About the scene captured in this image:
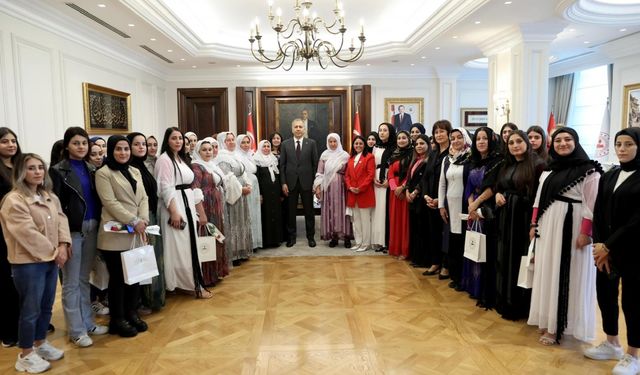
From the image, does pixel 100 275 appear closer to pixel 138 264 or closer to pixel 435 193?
pixel 138 264

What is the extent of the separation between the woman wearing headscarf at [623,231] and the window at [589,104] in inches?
290

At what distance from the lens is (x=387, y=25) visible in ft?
24.2

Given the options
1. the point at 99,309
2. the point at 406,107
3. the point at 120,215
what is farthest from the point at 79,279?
the point at 406,107

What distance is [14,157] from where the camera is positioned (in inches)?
119

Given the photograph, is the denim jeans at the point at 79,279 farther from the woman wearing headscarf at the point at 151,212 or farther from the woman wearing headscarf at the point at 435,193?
the woman wearing headscarf at the point at 435,193

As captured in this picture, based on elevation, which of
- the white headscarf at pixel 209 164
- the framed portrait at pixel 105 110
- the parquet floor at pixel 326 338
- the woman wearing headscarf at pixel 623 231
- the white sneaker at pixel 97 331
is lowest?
the parquet floor at pixel 326 338

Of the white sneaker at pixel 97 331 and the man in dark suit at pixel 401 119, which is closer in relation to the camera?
the white sneaker at pixel 97 331

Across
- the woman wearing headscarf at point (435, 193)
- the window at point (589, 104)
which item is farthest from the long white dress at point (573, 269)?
the window at point (589, 104)

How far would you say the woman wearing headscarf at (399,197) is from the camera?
5379mm

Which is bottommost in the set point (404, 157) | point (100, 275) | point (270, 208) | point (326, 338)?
point (326, 338)

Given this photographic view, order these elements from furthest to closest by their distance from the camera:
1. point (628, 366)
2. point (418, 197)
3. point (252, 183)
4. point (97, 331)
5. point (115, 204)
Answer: point (252, 183) < point (418, 197) < point (97, 331) < point (115, 204) < point (628, 366)

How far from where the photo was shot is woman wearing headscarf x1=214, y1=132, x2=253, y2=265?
5.05m

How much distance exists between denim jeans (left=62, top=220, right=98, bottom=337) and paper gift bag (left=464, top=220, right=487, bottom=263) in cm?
312

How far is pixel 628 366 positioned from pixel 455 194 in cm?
200
